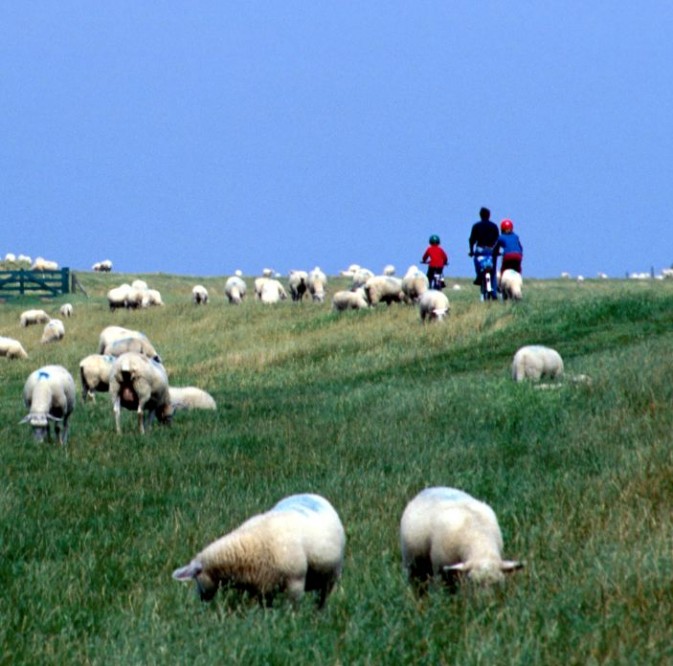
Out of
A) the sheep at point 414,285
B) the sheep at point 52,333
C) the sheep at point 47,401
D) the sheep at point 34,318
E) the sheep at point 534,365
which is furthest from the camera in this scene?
the sheep at point 34,318

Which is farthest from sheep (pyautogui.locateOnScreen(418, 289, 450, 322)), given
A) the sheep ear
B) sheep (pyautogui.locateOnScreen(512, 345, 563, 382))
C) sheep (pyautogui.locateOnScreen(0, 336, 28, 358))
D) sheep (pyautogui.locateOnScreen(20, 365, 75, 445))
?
the sheep ear

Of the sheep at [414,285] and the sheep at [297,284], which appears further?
the sheep at [297,284]

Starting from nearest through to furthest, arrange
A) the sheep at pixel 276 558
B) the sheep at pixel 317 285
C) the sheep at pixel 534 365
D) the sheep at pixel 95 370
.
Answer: the sheep at pixel 276 558
the sheep at pixel 534 365
the sheep at pixel 95 370
the sheep at pixel 317 285

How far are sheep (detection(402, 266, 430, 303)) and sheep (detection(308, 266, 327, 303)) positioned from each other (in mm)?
11547

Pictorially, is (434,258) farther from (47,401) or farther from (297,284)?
(47,401)

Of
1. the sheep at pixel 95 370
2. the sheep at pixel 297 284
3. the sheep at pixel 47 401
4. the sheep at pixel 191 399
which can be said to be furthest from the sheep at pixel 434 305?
the sheep at pixel 297 284

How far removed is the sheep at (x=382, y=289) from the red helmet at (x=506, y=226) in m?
5.94

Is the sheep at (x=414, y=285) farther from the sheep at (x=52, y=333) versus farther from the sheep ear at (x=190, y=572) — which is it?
the sheep ear at (x=190, y=572)

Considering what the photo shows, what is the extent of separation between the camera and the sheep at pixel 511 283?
111 ft

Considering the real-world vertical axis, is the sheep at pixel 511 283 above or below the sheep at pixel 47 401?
above

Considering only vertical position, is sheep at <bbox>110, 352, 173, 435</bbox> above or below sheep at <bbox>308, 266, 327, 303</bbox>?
below

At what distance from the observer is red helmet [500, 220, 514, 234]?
105ft

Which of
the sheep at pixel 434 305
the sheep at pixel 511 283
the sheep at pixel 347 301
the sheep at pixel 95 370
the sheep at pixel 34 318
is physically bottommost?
the sheep at pixel 95 370

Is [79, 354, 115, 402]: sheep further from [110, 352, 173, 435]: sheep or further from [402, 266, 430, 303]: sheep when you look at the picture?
[402, 266, 430, 303]: sheep
